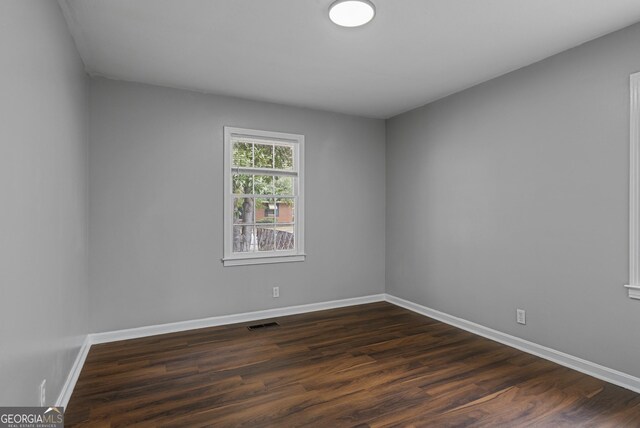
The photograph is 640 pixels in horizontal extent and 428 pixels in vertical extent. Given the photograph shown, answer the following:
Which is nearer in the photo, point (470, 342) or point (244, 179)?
point (470, 342)

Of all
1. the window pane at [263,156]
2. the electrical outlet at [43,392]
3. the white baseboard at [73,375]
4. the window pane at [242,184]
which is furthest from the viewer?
the window pane at [263,156]

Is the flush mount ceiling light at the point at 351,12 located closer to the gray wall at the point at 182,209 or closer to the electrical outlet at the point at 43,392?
the gray wall at the point at 182,209

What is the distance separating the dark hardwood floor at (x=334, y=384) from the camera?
7.29ft

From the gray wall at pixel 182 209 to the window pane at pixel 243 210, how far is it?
223 millimetres

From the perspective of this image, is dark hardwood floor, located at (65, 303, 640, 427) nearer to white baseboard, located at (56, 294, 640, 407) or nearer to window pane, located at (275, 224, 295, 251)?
white baseboard, located at (56, 294, 640, 407)

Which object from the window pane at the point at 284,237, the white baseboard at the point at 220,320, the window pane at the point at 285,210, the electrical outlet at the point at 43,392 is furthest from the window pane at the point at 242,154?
the electrical outlet at the point at 43,392

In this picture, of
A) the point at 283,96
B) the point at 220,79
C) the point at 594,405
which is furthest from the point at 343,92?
the point at 594,405

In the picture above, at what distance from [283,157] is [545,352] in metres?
3.39

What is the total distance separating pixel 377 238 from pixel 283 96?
2.33 metres

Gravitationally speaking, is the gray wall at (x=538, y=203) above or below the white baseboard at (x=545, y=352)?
above

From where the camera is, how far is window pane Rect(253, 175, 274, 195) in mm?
4344

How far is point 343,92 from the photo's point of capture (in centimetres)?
400

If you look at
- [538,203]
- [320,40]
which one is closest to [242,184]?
[320,40]

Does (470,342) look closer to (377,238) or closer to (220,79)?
(377,238)
